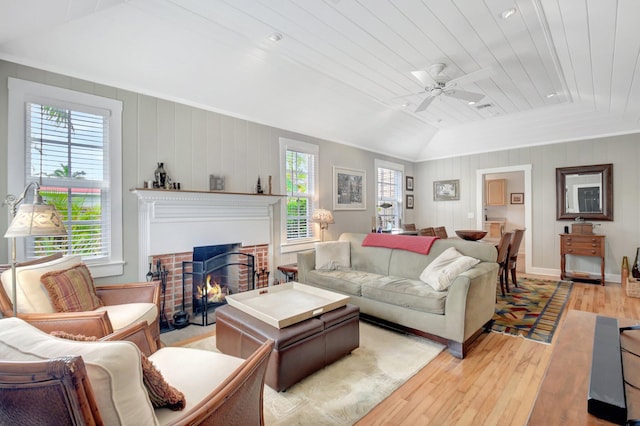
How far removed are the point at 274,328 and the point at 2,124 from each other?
2821 millimetres

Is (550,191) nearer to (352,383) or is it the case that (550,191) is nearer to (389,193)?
(389,193)

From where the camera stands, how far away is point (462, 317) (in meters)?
2.56

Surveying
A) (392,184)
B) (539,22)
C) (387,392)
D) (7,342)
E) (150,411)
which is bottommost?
(387,392)

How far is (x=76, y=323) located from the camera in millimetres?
1846

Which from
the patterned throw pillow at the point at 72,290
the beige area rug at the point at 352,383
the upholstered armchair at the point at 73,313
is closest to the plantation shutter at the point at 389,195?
the beige area rug at the point at 352,383

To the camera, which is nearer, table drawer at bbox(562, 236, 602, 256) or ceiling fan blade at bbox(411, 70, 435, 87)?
ceiling fan blade at bbox(411, 70, 435, 87)

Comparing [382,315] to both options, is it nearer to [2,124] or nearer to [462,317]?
[462,317]

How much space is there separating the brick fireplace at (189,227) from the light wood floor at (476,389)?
8.37 ft

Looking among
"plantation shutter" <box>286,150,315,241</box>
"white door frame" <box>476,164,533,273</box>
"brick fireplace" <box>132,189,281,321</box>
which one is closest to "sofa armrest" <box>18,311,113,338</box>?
"brick fireplace" <box>132,189,281,321</box>

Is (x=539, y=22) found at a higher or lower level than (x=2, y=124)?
higher

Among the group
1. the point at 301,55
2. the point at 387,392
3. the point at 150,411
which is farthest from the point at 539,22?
the point at 150,411

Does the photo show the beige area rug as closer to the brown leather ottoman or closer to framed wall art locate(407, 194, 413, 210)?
the brown leather ottoman

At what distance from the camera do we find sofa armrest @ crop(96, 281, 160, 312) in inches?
99.9

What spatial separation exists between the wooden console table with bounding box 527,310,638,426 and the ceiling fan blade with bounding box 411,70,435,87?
2.71 m
